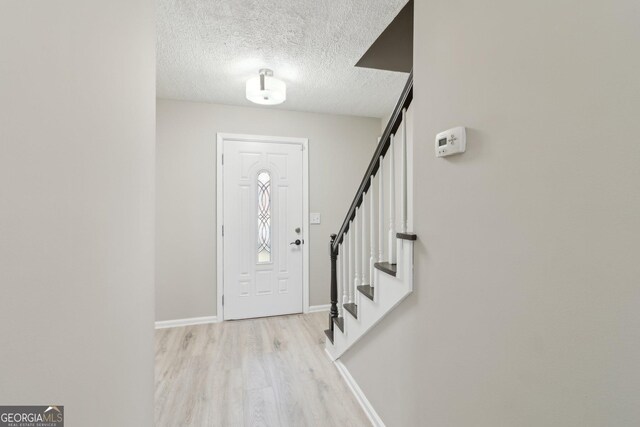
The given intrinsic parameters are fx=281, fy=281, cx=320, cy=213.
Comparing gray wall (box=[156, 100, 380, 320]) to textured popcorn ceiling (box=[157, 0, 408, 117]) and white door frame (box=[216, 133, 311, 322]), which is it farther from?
textured popcorn ceiling (box=[157, 0, 408, 117])

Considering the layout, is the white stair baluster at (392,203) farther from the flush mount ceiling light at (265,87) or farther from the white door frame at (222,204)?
the white door frame at (222,204)

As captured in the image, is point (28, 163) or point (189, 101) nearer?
point (28, 163)

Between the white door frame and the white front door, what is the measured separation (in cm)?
4

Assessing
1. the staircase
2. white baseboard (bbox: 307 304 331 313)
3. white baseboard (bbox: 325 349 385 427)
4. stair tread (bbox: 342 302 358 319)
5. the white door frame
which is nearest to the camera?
the staircase

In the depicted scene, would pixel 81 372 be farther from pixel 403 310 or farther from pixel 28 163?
pixel 403 310

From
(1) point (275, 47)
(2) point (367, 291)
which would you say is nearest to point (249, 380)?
(2) point (367, 291)

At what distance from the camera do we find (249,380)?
2.13 m

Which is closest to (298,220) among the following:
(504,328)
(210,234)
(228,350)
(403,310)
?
(210,234)

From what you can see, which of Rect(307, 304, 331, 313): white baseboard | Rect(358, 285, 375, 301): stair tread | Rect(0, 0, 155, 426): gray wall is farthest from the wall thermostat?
Rect(307, 304, 331, 313): white baseboard

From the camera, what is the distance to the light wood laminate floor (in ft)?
5.76

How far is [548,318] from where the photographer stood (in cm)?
75

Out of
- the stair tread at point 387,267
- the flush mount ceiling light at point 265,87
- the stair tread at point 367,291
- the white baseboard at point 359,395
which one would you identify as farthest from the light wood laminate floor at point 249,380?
the flush mount ceiling light at point 265,87

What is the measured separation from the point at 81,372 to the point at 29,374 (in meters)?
0.19

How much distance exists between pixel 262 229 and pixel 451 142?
2697 millimetres
